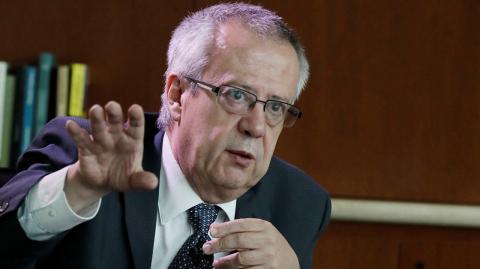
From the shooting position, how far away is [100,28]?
3.50m

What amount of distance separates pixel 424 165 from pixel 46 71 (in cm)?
150

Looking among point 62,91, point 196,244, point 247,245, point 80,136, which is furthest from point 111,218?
point 62,91

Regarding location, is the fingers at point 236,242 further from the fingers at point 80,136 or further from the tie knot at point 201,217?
the fingers at point 80,136

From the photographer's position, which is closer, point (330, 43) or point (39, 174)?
point (39, 174)

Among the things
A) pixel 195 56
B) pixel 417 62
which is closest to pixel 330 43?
pixel 417 62

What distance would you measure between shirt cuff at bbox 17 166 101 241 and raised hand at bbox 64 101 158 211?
0.13ft

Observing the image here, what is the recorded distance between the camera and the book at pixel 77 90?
338cm

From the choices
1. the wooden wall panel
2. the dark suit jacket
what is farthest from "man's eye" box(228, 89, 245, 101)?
the wooden wall panel

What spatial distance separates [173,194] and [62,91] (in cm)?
155

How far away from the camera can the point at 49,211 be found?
60.9 inches

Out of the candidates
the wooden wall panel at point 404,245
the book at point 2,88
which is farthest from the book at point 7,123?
the wooden wall panel at point 404,245

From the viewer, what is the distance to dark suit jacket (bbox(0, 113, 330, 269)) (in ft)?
5.32

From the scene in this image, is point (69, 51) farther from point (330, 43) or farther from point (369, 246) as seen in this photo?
point (369, 246)

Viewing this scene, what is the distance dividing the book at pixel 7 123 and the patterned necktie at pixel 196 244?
1.62 meters
